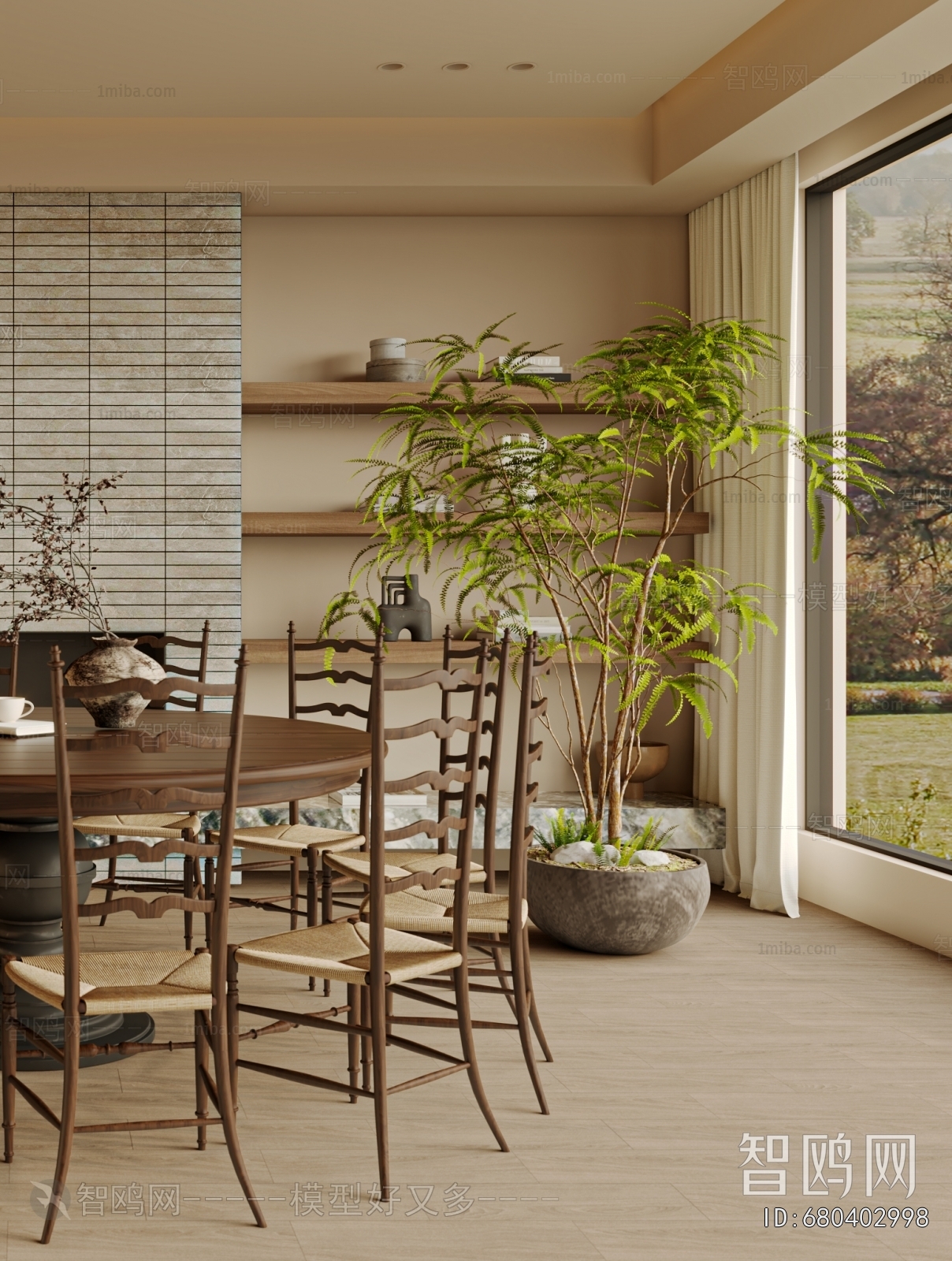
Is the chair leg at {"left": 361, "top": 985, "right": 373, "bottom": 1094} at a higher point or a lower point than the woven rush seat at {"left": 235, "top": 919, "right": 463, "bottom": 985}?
lower

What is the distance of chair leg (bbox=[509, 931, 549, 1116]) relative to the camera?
9.36ft

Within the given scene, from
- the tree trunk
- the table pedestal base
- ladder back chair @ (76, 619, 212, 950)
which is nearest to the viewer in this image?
the table pedestal base

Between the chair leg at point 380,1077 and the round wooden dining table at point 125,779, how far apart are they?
0.47m

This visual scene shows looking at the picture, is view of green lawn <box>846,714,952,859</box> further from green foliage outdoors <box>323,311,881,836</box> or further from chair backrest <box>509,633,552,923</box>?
chair backrest <box>509,633,552,923</box>

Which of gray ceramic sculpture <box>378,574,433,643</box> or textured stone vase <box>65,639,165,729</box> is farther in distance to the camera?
gray ceramic sculpture <box>378,574,433,643</box>

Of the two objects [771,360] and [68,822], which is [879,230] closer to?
[771,360]

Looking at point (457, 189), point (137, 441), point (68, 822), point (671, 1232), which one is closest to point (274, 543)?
point (137, 441)

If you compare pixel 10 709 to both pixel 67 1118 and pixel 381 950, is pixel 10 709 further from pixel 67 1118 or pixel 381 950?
pixel 381 950

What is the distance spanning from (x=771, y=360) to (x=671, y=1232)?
3.41 m

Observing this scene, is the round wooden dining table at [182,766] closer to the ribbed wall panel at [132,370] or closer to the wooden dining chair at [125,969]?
the wooden dining chair at [125,969]

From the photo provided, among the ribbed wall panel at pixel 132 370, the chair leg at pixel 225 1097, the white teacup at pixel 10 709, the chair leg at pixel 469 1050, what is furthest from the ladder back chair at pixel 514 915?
the ribbed wall panel at pixel 132 370

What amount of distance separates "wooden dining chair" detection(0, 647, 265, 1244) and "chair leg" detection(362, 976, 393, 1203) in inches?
9.8

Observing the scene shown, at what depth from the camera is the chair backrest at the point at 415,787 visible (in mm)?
2420

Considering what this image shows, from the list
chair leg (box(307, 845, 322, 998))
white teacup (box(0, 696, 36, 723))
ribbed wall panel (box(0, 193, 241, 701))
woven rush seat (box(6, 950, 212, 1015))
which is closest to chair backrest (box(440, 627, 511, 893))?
chair leg (box(307, 845, 322, 998))
